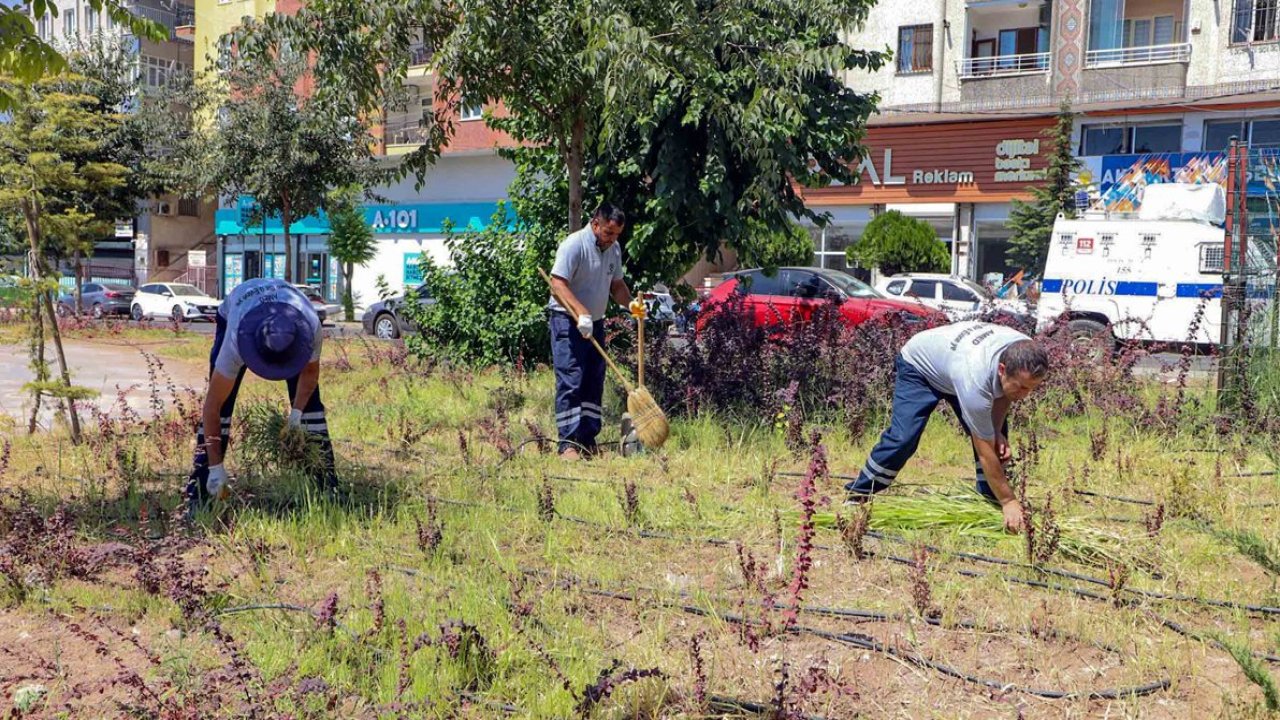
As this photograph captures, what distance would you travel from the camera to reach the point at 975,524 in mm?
5258

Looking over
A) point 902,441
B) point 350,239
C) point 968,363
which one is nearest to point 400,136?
point 350,239

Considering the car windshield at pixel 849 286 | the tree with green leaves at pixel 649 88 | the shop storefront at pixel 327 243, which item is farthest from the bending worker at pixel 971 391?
the shop storefront at pixel 327 243

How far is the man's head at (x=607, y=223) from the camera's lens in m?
7.07

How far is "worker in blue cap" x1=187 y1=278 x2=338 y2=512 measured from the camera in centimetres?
510

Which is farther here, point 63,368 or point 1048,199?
point 1048,199

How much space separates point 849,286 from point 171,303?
2160cm

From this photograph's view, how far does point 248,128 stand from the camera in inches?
1081

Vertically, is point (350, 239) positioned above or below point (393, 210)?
below

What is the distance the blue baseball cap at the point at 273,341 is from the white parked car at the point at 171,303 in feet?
90.2

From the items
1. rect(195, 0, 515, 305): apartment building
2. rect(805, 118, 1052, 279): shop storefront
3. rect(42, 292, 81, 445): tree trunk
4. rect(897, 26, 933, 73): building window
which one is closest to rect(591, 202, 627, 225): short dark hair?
rect(42, 292, 81, 445): tree trunk

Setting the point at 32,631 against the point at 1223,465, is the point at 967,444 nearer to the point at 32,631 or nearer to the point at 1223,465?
the point at 1223,465

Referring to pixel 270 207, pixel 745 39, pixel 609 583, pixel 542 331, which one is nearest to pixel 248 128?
pixel 270 207

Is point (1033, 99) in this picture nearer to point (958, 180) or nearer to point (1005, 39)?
point (1005, 39)

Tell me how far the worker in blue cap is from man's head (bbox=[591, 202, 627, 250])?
2.14 m
